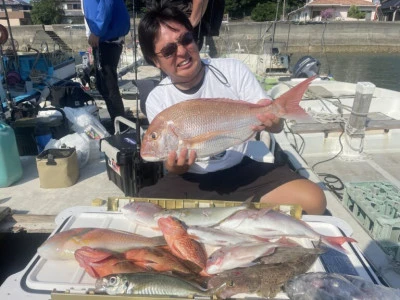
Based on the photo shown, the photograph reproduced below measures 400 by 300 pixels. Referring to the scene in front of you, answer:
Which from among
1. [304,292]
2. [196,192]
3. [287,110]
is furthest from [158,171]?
[304,292]

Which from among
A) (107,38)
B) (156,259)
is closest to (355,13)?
(107,38)

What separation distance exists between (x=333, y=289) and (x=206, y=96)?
1.66 meters

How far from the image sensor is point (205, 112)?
187cm

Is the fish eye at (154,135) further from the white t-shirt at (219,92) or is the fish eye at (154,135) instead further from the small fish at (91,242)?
the white t-shirt at (219,92)

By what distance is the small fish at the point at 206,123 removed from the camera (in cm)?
184

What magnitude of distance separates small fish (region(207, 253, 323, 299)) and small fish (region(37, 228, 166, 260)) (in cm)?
41

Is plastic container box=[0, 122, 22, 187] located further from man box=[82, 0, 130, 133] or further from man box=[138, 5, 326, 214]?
man box=[82, 0, 130, 133]

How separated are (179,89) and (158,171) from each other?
91cm

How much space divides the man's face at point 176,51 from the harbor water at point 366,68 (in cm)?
1515

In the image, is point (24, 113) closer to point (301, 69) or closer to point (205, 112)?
point (205, 112)

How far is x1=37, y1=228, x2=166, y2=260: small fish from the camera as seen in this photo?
58.9 inches

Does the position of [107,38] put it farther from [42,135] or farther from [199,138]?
[199,138]

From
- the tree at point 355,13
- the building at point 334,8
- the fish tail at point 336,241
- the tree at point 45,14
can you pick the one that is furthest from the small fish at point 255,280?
the tree at point 45,14

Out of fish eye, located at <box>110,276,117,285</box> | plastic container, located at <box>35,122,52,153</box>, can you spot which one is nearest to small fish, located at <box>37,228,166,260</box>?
fish eye, located at <box>110,276,117,285</box>
